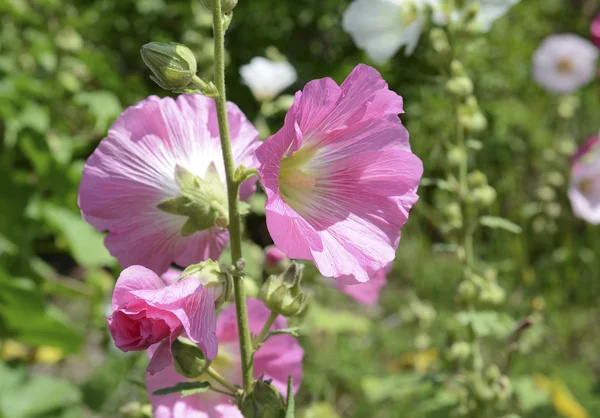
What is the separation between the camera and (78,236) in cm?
162

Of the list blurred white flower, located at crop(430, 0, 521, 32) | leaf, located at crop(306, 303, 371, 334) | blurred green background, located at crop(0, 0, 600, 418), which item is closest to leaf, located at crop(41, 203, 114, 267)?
blurred green background, located at crop(0, 0, 600, 418)

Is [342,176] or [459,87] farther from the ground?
[342,176]

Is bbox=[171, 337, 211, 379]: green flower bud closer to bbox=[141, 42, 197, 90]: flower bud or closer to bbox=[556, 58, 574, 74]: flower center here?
bbox=[141, 42, 197, 90]: flower bud

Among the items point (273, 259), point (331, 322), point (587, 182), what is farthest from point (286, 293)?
point (587, 182)

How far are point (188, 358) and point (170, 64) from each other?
9.8 inches

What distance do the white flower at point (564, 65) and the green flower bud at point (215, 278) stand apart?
8.87ft

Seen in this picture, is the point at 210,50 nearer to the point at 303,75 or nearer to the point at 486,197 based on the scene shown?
the point at 303,75

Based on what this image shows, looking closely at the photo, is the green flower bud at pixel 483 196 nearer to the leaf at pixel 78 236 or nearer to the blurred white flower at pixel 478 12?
the blurred white flower at pixel 478 12

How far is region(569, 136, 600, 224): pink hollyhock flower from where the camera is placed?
1.54m

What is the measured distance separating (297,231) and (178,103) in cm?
21

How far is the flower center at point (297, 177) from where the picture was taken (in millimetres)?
580

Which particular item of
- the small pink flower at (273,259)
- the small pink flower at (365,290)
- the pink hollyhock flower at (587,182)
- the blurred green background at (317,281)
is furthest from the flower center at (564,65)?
the small pink flower at (273,259)

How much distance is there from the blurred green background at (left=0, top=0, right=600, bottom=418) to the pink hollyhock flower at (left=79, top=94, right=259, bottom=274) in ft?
1.02

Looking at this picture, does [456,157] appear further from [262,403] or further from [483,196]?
[262,403]
